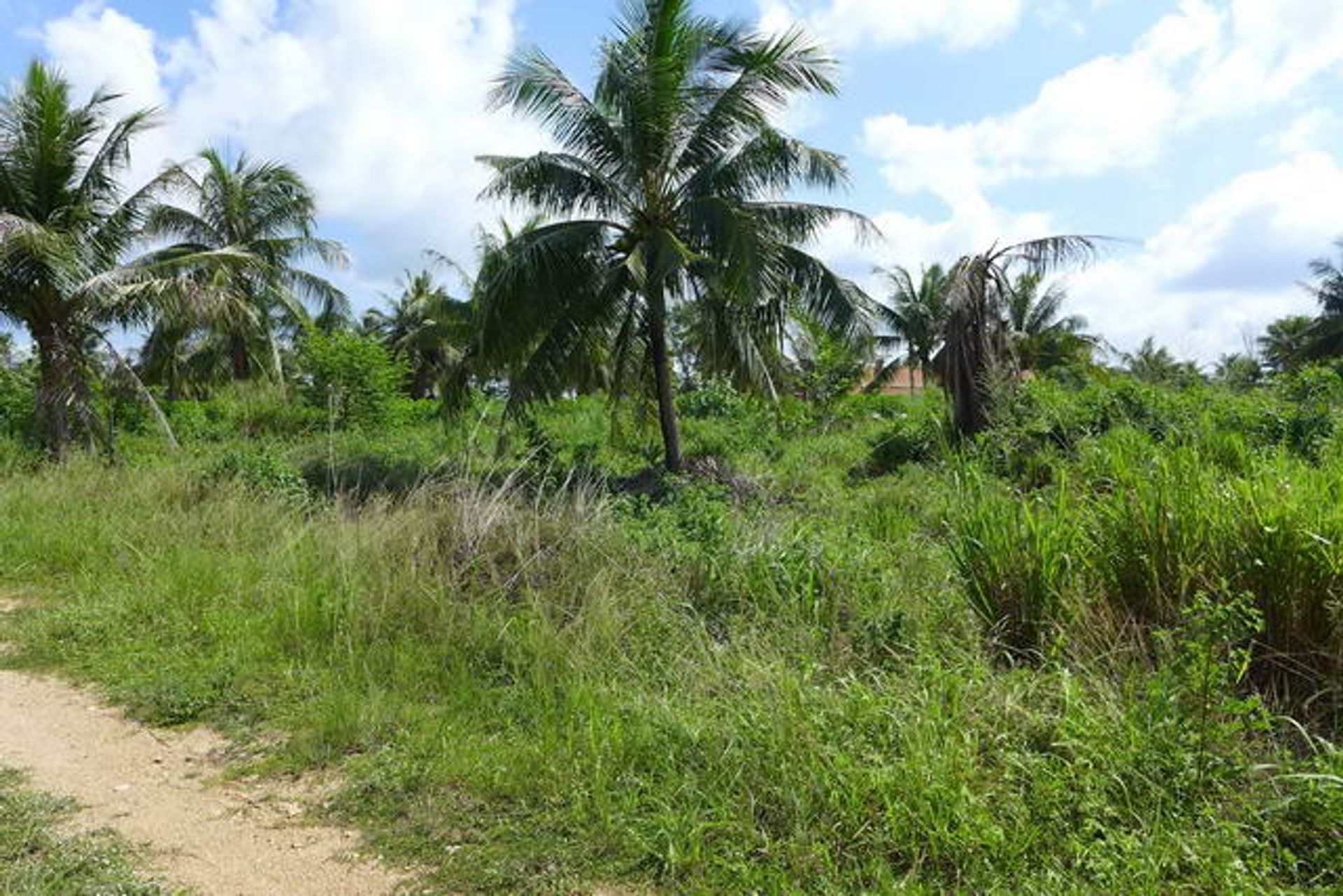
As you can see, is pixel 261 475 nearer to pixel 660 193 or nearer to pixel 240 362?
pixel 660 193

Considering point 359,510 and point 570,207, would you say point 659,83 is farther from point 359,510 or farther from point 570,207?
point 359,510

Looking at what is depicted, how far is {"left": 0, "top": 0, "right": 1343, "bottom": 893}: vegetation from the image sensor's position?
3.02 meters

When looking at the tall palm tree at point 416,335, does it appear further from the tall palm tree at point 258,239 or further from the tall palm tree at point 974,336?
the tall palm tree at point 974,336

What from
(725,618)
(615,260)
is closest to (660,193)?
(615,260)

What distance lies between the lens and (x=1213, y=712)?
10.5 ft

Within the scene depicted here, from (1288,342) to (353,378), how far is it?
40538 millimetres

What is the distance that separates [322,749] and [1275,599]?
427 centimetres

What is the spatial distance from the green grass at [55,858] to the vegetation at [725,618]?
0.09 metres

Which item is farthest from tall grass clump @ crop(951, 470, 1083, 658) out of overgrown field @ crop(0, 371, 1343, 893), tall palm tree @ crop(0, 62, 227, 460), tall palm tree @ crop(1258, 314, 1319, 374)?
tall palm tree @ crop(1258, 314, 1319, 374)

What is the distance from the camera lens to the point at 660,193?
13.4 metres

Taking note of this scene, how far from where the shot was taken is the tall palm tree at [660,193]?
12.4 metres

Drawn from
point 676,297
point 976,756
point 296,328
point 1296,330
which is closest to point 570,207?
point 676,297

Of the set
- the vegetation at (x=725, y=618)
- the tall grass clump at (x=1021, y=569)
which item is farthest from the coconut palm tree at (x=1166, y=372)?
the tall grass clump at (x=1021, y=569)

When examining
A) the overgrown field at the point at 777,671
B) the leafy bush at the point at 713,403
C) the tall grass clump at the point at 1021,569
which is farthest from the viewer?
the leafy bush at the point at 713,403
